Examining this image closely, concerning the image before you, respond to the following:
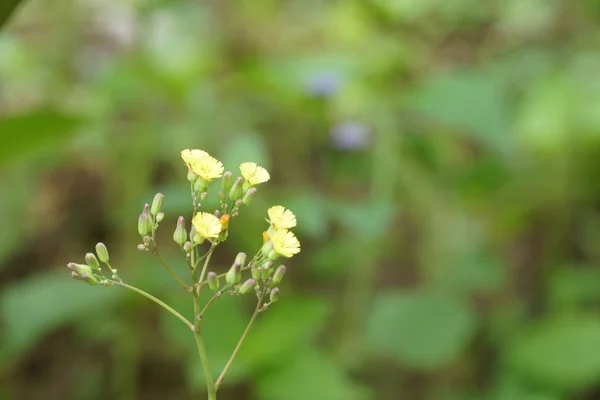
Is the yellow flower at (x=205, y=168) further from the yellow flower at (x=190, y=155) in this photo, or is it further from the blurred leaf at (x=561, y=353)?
the blurred leaf at (x=561, y=353)

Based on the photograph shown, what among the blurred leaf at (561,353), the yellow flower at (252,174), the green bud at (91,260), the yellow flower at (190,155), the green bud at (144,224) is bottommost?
the blurred leaf at (561,353)

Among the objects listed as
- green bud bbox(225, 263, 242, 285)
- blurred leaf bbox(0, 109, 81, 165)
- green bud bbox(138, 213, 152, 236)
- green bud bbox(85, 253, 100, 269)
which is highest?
green bud bbox(138, 213, 152, 236)

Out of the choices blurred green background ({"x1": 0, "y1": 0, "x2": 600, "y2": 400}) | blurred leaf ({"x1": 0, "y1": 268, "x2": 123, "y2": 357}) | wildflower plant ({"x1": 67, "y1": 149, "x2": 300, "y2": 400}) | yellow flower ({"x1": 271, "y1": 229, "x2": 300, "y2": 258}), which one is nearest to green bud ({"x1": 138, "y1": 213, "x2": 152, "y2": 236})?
wildflower plant ({"x1": 67, "y1": 149, "x2": 300, "y2": 400})

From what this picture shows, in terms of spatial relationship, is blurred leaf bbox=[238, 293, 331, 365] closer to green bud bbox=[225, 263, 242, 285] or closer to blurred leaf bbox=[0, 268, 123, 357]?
blurred leaf bbox=[0, 268, 123, 357]

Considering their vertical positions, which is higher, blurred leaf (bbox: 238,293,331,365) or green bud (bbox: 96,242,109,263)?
green bud (bbox: 96,242,109,263)

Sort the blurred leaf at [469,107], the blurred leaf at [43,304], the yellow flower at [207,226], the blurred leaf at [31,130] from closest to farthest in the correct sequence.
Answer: the yellow flower at [207,226], the blurred leaf at [31,130], the blurred leaf at [43,304], the blurred leaf at [469,107]

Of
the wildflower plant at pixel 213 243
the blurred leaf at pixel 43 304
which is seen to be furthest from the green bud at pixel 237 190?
the blurred leaf at pixel 43 304

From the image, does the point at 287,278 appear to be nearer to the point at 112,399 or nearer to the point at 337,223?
the point at 337,223

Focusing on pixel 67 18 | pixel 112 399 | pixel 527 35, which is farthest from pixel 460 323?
pixel 67 18
